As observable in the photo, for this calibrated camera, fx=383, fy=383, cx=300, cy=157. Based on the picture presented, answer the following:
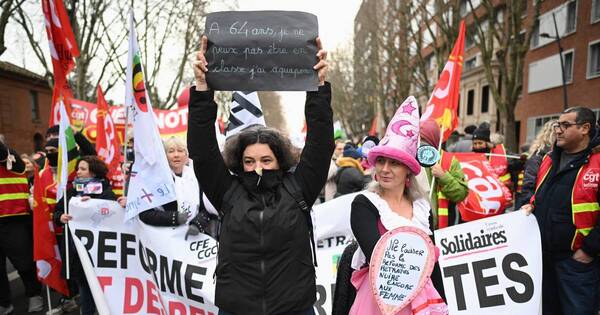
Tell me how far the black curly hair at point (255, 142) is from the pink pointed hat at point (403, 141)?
1.55 feet

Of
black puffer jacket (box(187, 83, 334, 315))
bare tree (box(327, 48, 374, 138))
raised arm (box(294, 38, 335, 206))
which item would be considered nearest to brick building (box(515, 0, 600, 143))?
bare tree (box(327, 48, 374, 138))

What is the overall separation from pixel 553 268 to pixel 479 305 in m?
0.77

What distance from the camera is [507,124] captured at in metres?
12.8

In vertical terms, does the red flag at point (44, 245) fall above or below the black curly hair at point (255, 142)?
below

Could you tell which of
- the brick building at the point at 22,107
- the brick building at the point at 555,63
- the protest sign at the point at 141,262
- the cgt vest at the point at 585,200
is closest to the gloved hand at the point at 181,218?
the protest sign at the point at 141,262

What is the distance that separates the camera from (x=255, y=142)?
83.0 inches

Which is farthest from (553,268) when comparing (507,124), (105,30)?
(105,30)

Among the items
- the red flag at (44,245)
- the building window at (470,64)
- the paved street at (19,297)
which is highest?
the building window at (470,64)

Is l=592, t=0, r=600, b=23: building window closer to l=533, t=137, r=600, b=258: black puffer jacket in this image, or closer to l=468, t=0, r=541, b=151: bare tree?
l=468, t=0, r=541, b=151: bare tree

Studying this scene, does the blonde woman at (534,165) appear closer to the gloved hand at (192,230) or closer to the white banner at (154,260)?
the white banner at (154,260)

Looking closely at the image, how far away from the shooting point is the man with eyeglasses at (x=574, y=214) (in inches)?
118

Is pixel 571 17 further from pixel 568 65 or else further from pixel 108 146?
pixel 108 146

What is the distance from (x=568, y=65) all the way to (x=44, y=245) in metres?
26.0

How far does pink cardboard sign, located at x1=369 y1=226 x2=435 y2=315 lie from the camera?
1.85 metres
